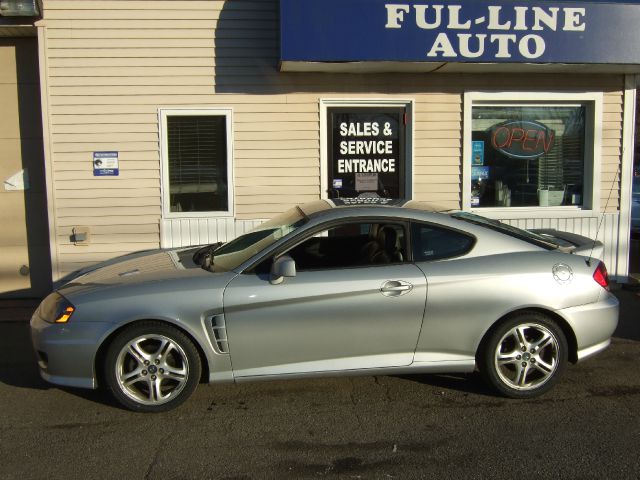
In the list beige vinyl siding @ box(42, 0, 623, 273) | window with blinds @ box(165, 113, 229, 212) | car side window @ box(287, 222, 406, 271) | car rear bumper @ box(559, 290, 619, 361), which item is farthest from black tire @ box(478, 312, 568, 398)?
window with blinds @ box(165, 113, 229, 212)

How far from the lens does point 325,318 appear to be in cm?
451

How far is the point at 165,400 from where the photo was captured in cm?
453

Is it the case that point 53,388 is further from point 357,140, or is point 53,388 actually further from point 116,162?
point 357,140

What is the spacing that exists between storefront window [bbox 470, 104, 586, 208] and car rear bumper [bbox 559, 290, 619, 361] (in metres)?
3.92

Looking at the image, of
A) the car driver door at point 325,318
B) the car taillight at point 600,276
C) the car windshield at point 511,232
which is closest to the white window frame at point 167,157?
the car driver door at point 325,318

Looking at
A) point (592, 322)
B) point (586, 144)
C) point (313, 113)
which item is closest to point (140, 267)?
point (592, 322)

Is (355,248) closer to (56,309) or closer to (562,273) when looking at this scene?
(562,273)

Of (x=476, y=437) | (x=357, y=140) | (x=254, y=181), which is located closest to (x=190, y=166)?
(x=254, y=181)

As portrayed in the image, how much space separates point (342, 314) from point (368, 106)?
4.36 metres

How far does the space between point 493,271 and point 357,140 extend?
4014 millimetres

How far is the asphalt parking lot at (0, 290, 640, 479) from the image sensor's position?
379 cm

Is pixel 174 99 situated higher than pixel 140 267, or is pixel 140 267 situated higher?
pixel 174 99

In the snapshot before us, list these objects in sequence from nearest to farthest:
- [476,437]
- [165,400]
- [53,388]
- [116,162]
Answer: [476,437] → [165,400] → [53,388] → [116,162]

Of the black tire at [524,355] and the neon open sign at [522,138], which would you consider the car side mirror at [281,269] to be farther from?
the neon open sign at [522,138]
